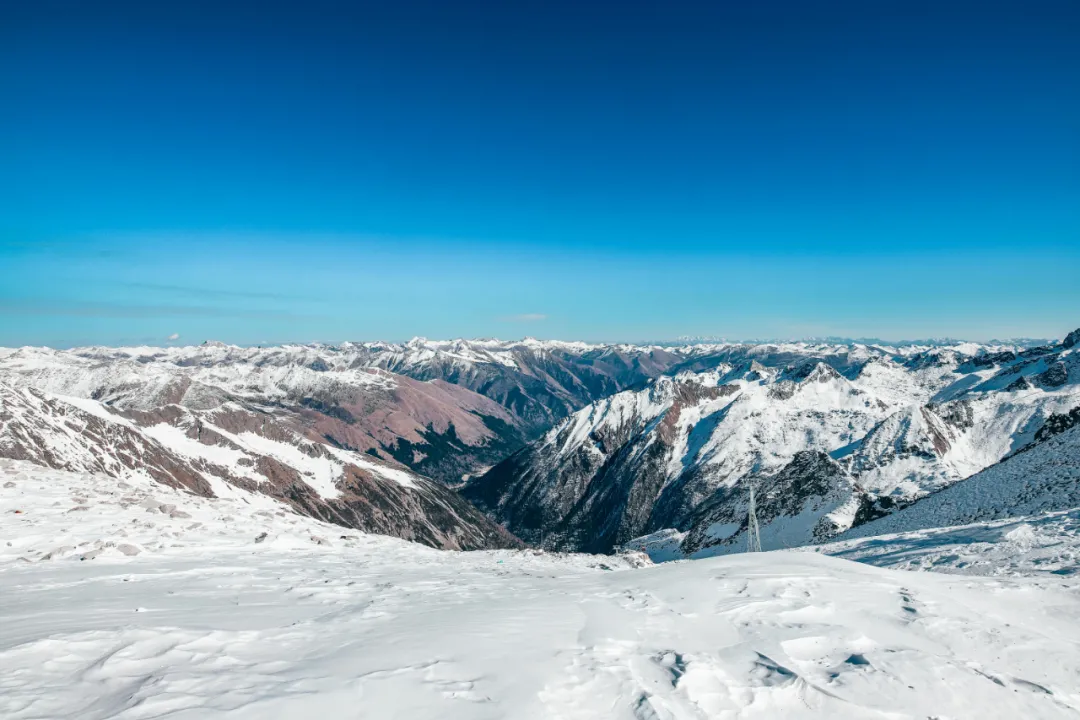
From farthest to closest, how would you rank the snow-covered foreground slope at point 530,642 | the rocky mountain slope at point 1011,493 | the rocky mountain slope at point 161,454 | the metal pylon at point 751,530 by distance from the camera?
the rocky mountain slope at point 161,454 < the metal pylon at point 751,530 < the rocky mountain slope at point 1011,493 < the snow-covered foreground slope at point 530,642

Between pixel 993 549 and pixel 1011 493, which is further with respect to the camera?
pixel 1011 493

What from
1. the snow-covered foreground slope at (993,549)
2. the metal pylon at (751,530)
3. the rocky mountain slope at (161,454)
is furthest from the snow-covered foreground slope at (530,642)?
the rocky mountain slope at (161,454)

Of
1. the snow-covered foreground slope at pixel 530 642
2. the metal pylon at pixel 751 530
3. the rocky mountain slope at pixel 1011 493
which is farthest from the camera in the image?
the metal pylon at pixel 751 530

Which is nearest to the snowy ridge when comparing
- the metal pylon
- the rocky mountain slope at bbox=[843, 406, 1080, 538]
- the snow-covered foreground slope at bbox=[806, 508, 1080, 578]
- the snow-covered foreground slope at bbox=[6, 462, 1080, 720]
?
the rocky mountain slope at bbox=[843, 406, 1080, 538]

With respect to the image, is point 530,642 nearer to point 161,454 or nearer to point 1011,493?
point 1011,493

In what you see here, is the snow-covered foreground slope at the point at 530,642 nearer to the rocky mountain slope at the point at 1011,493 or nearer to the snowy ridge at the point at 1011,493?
the rocky mountain slope at the point at 1011,493

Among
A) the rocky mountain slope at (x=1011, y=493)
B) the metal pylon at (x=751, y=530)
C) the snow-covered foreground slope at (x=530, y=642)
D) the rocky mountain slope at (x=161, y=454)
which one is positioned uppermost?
the snow-covered foreground slope at (x=530, y=642)

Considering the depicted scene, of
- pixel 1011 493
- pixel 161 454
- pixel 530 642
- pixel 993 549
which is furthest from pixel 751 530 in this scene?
pixel 161 454

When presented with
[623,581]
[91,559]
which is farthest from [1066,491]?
[91,559]

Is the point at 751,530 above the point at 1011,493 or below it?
below

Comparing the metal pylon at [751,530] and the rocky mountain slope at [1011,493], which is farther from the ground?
the rocky mountain slope at [1011,493]
